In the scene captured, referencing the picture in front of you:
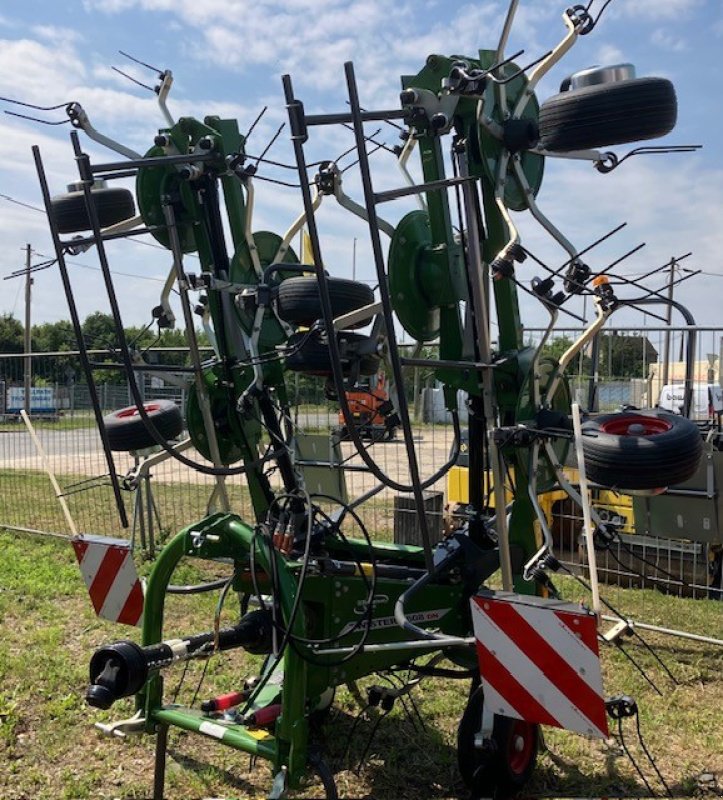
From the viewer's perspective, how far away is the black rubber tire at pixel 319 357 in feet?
12.2

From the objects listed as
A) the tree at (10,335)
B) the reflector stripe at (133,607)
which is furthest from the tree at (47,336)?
the reflector stripe at (133,607)

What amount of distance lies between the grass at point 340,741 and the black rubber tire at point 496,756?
17 centimetres

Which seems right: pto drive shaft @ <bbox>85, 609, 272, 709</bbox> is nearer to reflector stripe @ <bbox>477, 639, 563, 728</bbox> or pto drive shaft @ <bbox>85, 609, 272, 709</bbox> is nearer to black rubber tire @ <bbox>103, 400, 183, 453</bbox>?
reflector stripe @ <bbox>477, 639, 563, 728</bbox>

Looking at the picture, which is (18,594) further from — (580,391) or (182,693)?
(580,391)

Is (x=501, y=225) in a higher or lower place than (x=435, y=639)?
higher

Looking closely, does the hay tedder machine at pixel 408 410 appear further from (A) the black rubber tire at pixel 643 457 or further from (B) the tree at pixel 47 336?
(B) the tree at pixel 47 336

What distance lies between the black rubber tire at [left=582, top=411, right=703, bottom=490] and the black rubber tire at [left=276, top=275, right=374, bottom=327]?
3.95 ft

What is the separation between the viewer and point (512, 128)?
378cm

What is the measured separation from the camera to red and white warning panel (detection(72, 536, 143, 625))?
4.05 metres

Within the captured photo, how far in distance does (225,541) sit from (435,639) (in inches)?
39.2

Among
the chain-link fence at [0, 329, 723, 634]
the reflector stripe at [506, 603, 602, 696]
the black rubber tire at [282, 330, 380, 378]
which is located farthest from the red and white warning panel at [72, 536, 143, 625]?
the reflector stripe at [506, 603, 602, 696]

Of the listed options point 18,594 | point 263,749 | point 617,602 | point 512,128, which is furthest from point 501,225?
point 18,594

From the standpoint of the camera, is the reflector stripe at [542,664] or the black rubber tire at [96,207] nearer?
the reflector stripe at [542,664]

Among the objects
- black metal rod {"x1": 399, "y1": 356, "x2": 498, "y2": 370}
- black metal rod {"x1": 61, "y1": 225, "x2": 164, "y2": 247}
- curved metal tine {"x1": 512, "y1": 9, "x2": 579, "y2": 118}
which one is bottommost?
black metal rod {"x1": 399, "y1": 356, "x2": 498, "y2": 370}
